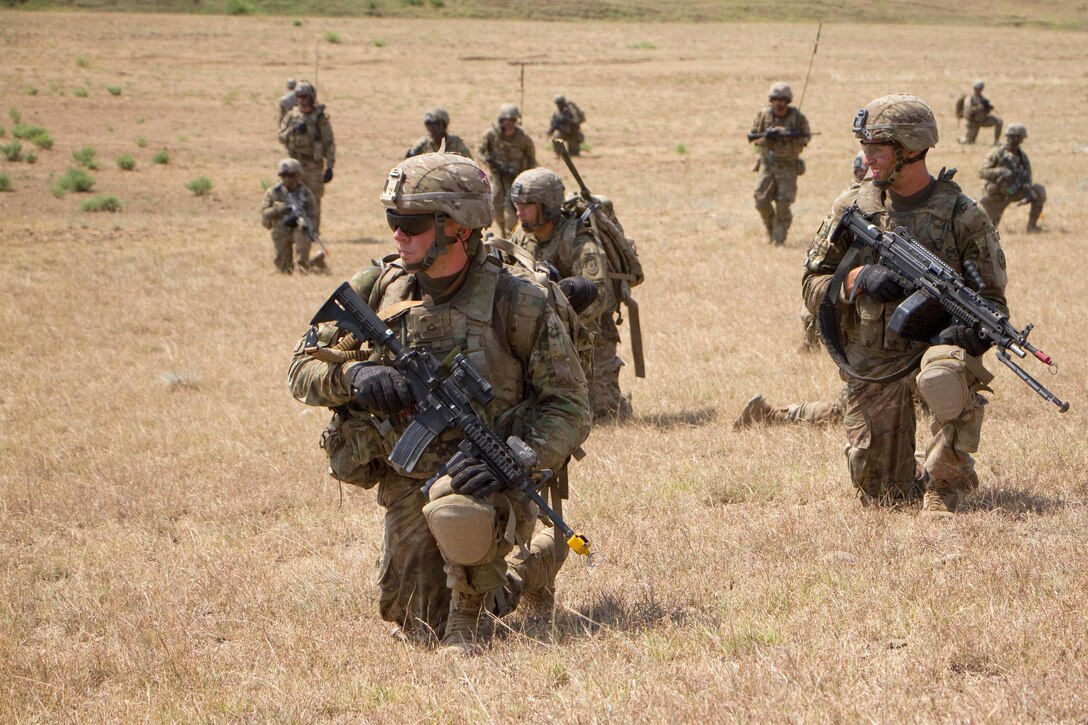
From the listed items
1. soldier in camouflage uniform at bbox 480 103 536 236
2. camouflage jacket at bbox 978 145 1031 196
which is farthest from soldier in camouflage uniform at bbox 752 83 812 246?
soldier in camouflage uniform at bbox 480 103 536 236

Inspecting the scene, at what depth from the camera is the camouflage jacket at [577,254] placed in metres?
8.00

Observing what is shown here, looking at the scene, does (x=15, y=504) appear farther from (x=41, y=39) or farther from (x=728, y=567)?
(x=41, y=39)

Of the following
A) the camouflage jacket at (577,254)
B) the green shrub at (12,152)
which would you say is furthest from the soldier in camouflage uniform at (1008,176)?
the green shrub at (12,152)

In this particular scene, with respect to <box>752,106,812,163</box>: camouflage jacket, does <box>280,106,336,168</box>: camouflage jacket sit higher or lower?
lower

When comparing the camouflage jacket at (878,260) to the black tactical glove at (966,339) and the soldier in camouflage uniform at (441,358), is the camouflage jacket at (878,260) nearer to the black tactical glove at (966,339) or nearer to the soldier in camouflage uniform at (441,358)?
the black tactical glove at (966,339)

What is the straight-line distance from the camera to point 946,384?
5.55 m

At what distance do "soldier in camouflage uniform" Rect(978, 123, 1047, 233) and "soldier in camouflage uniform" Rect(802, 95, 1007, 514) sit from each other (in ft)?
34.5

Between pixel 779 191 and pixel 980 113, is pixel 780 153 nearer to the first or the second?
pixel 779 191

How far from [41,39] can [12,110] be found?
20.3m

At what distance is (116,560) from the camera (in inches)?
248

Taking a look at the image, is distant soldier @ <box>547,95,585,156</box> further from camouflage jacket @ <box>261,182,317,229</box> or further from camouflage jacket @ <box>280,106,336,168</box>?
camouflage jacket @ <box>261,182,317,229</box>

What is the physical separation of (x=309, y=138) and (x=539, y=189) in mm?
10371

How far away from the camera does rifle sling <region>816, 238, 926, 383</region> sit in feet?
19.4

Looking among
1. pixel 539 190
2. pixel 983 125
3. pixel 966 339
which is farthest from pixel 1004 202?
pixel 983 125
